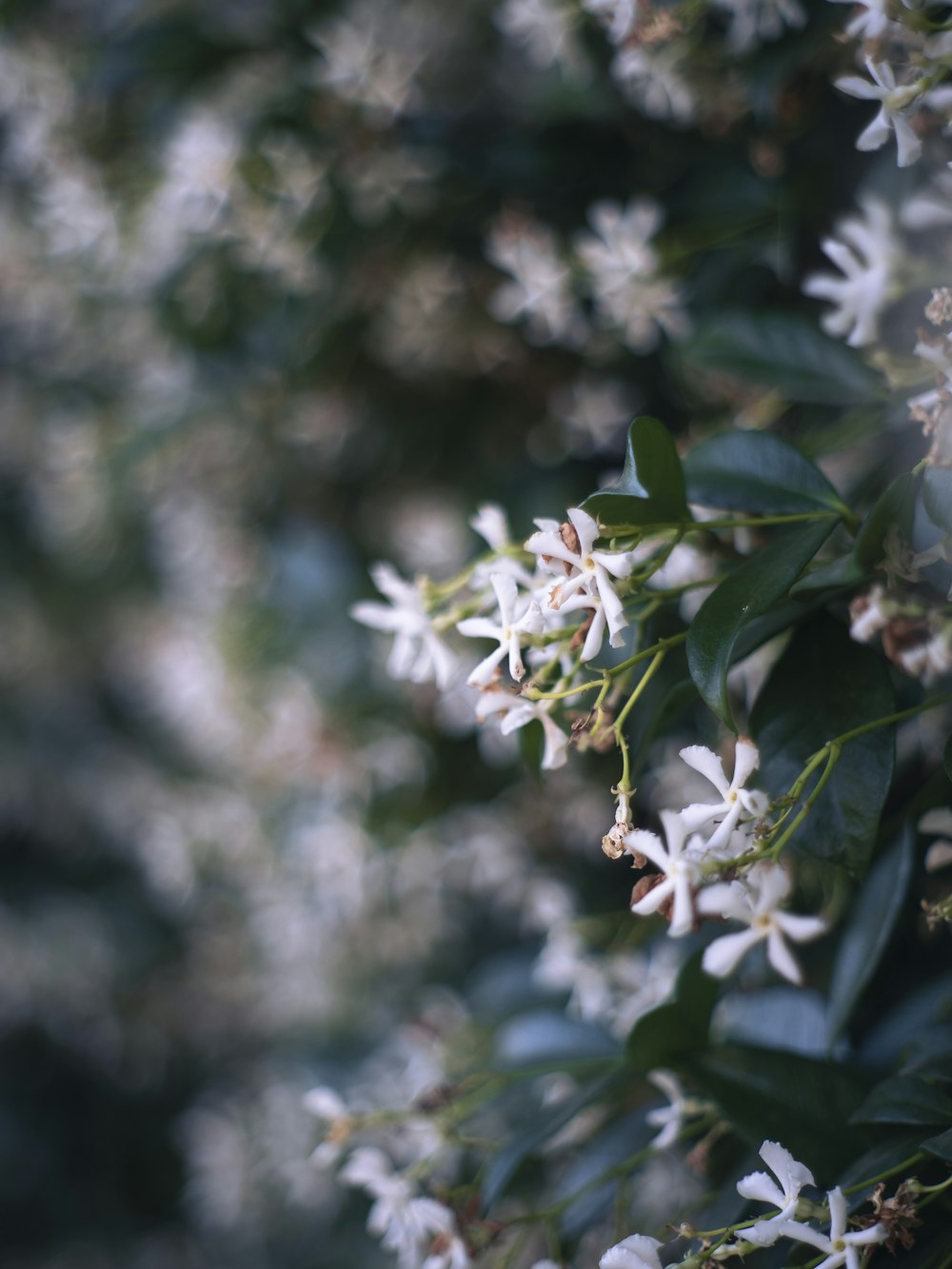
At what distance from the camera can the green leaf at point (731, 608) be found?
347 mm

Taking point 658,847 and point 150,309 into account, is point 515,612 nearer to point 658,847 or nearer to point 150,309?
point 658,847

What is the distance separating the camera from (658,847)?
34cm

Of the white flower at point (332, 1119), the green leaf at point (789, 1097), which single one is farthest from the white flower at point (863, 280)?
the white flower at point (332, 1119)

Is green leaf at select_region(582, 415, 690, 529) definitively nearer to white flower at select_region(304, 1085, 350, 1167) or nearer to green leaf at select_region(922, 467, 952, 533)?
green leaf at select_region(922, 467, 952, 533)

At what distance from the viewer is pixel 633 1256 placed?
0.37 m

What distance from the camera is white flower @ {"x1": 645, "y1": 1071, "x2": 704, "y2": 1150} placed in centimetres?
48

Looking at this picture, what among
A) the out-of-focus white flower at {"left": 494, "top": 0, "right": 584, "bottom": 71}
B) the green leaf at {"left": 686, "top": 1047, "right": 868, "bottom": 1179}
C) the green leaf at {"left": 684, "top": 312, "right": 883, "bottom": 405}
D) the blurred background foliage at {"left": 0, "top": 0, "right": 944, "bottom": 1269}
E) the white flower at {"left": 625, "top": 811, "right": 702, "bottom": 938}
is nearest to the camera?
the white flower at {"left": 625, "top": 811, "right": 702, "bottom": 938}

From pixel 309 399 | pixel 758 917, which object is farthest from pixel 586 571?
pixel 309 399

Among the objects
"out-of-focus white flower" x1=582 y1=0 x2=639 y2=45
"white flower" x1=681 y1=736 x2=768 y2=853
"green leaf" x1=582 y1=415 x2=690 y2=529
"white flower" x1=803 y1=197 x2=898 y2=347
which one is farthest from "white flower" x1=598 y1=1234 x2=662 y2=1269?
"out-of-focus white flower" x1=582 y1=0 x2=639 y2=45

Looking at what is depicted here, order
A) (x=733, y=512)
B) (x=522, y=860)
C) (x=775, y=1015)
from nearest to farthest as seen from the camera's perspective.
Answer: (x=733, y=512)
(x=775, y=1015)
(x=522, y=860)

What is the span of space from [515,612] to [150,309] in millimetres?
861

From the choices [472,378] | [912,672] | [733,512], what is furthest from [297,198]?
[912,672]

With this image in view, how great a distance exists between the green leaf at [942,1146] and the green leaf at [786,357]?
340mm

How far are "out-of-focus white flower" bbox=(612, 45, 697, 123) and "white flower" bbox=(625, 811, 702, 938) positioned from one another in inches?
18.2
